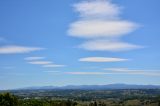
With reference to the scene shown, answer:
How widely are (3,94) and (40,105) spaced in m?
31.7

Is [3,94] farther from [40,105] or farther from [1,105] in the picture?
[40,105]

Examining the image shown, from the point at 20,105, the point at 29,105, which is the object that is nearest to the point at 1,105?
the point at 20,105

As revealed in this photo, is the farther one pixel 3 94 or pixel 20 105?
pixel 20 105

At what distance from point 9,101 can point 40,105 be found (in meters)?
28.6

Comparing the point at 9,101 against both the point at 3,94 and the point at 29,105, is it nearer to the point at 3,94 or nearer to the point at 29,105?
the point at 3,94

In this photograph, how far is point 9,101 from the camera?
17288 cm

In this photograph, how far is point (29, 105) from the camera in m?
198

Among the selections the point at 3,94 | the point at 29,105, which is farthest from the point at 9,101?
the point at 29,105

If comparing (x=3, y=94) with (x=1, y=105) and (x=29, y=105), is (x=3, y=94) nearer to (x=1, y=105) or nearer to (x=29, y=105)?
(x=1, y=105)

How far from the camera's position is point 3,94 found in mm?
171875

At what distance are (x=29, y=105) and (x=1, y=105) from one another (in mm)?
30767

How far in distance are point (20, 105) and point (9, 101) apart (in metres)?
14.5

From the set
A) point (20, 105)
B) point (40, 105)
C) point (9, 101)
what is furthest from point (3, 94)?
point (40, 105)

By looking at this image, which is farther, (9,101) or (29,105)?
(29,105)
